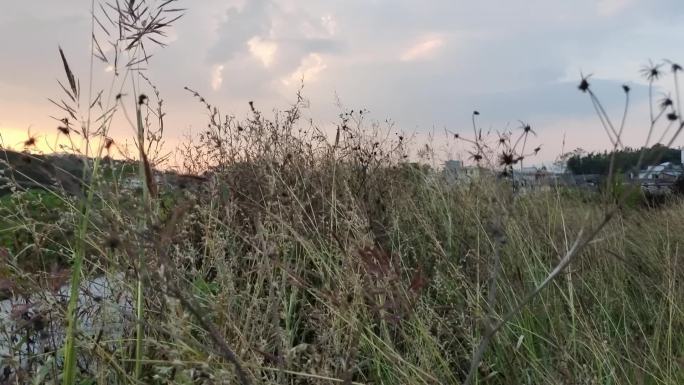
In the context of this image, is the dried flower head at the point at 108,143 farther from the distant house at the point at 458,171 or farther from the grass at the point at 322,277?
the distant house at the point at 458,171

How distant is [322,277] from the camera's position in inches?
97.3

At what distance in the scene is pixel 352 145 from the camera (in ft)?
17.8

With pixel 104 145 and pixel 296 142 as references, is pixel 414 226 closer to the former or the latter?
pixel 296 142

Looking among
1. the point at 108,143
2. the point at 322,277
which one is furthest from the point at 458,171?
the point at 108,143

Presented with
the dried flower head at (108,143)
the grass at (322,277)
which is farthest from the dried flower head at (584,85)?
the dried flower head at (108,143)

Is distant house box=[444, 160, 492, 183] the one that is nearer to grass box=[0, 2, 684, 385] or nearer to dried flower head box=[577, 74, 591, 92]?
grass box=[0, 2, 684, 385]

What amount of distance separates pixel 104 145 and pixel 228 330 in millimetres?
798

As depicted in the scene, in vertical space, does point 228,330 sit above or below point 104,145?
below

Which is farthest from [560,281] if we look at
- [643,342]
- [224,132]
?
[224,132]

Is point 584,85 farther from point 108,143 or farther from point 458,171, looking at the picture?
point 458,171

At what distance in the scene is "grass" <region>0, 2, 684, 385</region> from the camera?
1.60 metres

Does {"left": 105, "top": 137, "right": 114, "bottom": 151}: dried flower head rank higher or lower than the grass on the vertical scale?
higher

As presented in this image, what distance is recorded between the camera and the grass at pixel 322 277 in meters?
1.60

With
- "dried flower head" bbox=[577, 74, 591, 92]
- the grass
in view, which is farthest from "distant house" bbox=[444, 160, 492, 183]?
"dried flower head" bbox=[577, 74, 591, 92]
